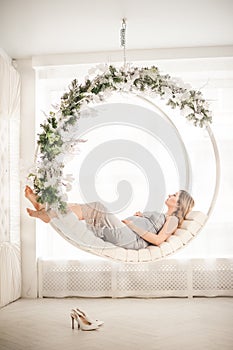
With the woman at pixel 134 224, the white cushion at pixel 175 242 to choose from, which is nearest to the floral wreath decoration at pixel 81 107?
the woman at pixel 134 224

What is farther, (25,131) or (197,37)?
(25,131)

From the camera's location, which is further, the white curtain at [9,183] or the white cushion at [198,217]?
the white curtain at [9,183]

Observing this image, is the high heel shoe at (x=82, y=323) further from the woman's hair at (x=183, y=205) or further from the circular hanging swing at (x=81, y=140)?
the woman's hair at (x=183, y=205)

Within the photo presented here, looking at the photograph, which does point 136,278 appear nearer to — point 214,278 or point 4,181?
point 214,278

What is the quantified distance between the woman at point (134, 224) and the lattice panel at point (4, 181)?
0.55 m

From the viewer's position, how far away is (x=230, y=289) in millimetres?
5383

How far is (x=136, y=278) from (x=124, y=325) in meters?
1.45

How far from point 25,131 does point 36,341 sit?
273cm

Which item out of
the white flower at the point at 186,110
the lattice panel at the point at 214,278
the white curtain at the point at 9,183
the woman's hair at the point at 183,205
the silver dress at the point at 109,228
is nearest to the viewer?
the white flower at the point at 186,110

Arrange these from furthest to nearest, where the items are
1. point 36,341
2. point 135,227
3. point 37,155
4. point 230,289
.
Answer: point 230,289, point 135,227, point 37,155, point 36,341

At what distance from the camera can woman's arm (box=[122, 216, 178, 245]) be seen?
4.89 metres

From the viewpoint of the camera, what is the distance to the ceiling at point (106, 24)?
14.3 ft

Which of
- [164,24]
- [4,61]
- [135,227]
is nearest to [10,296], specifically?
[135,227]

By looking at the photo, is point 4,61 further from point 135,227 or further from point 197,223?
point 197,223
